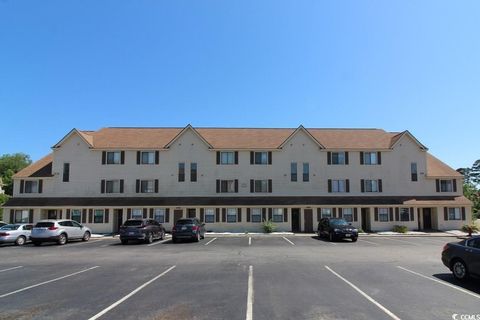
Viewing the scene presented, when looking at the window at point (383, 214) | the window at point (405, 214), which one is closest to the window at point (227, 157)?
the window at point (383, 214)

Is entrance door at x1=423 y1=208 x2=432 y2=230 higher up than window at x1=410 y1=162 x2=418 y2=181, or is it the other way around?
window at x1=410 y1=162 x2=418 y2=181

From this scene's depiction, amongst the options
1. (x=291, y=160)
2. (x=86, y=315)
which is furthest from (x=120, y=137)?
(x=86, y=315)

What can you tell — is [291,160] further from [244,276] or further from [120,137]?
[244,276]

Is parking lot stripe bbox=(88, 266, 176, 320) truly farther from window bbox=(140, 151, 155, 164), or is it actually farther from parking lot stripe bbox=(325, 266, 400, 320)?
window bbox=(140, 151, 155, 164)

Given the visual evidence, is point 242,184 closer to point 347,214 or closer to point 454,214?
point 347,214

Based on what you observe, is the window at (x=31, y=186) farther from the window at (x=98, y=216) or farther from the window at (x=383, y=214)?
the window at (x=383, y=214)

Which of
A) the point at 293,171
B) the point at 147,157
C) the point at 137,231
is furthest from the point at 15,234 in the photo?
the point at 293,171

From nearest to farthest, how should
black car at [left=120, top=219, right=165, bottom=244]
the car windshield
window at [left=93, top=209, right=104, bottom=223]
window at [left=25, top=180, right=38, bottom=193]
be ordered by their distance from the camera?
black car at [left=120, top=219, right=165, bottom=244] → the car windshield → window at [left=93, top=209, right=104, bottom=223] → window at [left=25, top=180, right=38, bottom=193]

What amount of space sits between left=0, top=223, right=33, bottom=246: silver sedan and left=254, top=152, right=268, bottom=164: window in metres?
21.7

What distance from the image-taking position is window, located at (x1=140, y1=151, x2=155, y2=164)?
37.9 meters

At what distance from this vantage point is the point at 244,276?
38.5 ft

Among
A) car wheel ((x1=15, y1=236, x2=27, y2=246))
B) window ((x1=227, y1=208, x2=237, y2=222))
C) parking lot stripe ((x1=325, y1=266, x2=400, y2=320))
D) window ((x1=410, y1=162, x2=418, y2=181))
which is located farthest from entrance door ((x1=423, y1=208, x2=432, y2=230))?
car wheel ((x1=15, y1=236, x2=27, y2=246))

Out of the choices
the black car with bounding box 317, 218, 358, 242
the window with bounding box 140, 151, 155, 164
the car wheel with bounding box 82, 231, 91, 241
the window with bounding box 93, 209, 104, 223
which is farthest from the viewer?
the window with bounding box 140, 151, 155, 164

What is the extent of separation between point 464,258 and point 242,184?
27.4 metres
